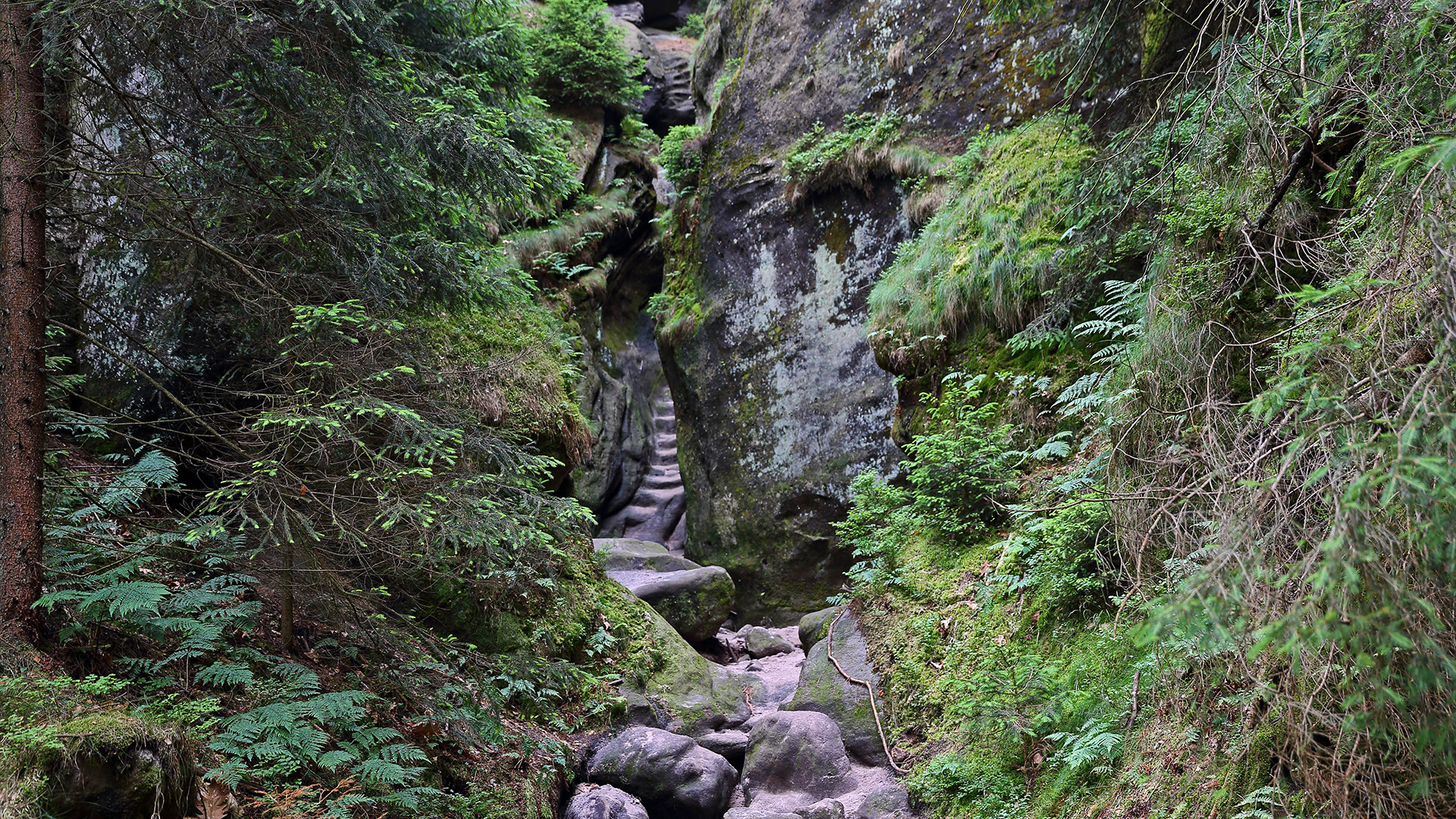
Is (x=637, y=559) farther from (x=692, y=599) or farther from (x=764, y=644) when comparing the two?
(x=764, y=644)

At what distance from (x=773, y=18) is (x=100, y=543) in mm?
12371

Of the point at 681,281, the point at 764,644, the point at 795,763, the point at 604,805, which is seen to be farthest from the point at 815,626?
the point at 681,281

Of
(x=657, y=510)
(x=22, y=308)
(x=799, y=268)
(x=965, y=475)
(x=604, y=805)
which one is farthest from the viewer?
(x=657, y=510)

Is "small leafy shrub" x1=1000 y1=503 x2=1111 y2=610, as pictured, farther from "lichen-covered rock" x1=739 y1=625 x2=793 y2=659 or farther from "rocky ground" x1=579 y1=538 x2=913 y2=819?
"lichen-covered rock" x1=739 y1=625 x2=793 y2=659

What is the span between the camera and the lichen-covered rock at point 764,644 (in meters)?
9.72

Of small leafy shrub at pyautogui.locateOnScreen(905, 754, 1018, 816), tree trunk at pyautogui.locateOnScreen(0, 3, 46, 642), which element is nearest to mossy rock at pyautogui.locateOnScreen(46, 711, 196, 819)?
tree trunk at pyautogui.locateOnScreen(0, 3, 46, 642)

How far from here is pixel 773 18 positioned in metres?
12.9

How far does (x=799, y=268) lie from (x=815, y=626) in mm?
5613

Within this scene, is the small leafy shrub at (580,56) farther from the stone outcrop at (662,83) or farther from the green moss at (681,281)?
the green moss at (681,281)

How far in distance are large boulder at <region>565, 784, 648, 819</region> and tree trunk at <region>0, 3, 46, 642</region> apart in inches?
132

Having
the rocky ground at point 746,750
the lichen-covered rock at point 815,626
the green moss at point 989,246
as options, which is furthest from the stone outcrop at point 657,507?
the rocky ground at point 746,750

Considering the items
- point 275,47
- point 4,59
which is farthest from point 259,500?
point 275,47

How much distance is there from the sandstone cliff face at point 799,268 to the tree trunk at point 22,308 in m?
8.55

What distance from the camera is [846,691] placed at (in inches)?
245
